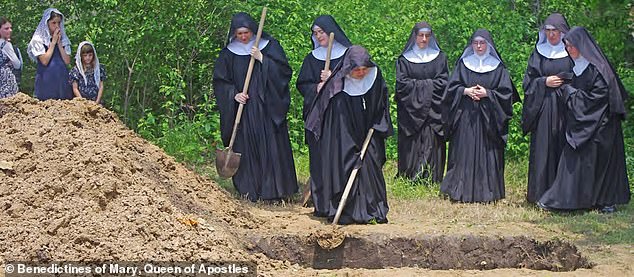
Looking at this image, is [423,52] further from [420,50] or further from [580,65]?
[580,65]

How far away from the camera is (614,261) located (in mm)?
8281

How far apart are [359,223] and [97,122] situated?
2420mm

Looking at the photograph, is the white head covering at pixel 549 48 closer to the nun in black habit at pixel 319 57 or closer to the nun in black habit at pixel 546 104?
the nun in black habit at pixel 546 104

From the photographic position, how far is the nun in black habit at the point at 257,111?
11070 mm

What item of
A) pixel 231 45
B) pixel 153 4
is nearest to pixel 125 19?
pixel 153 4

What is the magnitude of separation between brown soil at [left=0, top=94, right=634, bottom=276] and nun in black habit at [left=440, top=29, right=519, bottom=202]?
1.02 m

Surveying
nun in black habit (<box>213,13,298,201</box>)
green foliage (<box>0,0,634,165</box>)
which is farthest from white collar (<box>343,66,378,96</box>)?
green foliage (<box>0,0,634,165</box>)

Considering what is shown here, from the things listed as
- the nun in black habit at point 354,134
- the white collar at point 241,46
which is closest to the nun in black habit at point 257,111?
the white collar at point 241,46

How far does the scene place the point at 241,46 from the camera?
438 inches

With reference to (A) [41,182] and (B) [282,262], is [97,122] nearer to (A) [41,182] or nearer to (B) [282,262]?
(A) [41,182]

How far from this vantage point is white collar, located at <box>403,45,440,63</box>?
469 inches

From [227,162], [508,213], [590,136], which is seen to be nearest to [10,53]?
[227,162]

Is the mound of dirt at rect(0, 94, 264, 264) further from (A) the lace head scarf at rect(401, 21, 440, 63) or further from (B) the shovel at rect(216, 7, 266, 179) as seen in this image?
(A) the lace head scarf at rect(401, 21, 440, 63)

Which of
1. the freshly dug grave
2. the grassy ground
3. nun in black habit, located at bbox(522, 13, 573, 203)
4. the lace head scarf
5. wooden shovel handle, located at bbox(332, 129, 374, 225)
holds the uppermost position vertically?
the lace head scarf
